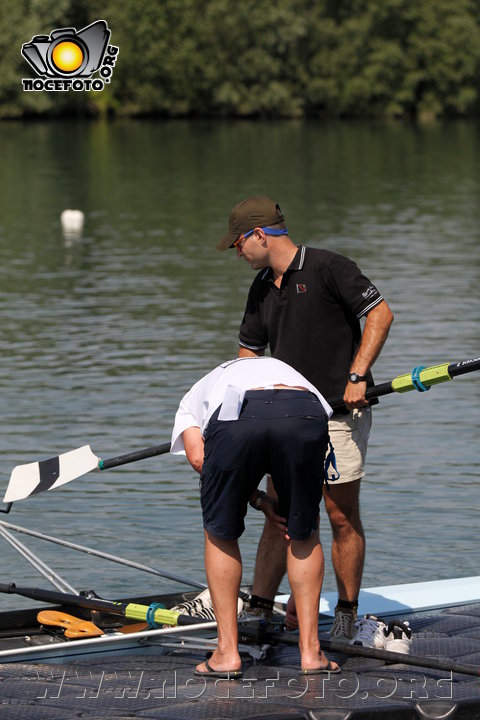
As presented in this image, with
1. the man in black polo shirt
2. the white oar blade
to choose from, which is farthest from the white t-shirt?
the white oar blade

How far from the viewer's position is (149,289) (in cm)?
2125

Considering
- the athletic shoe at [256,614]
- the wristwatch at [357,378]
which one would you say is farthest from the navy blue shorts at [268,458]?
the athletic shoe at [256,614]

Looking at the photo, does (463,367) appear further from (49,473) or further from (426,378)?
(49,473)

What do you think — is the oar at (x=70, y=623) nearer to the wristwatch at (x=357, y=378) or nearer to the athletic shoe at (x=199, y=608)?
the athletic shoe at (x=199, y=608)

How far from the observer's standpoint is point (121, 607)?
6.47m

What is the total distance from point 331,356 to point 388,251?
62.5ft

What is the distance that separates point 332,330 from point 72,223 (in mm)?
24216

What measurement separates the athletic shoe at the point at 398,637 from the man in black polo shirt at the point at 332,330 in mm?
179

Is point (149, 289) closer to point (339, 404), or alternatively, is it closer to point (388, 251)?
point (388, 251)

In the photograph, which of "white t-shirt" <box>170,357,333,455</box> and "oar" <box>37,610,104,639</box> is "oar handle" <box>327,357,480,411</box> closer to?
"white t-shirt" <box>170,357,333,455</box>

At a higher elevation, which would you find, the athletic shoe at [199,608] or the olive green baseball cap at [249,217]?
the olive green baseball cap at [249,217]

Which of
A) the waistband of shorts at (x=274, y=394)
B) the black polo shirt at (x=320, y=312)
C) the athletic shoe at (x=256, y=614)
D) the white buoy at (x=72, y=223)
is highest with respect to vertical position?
the black polo shirt at (x=320, y=312)

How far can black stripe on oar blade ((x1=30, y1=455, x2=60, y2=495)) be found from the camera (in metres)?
7.13

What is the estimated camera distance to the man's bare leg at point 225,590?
572cm
